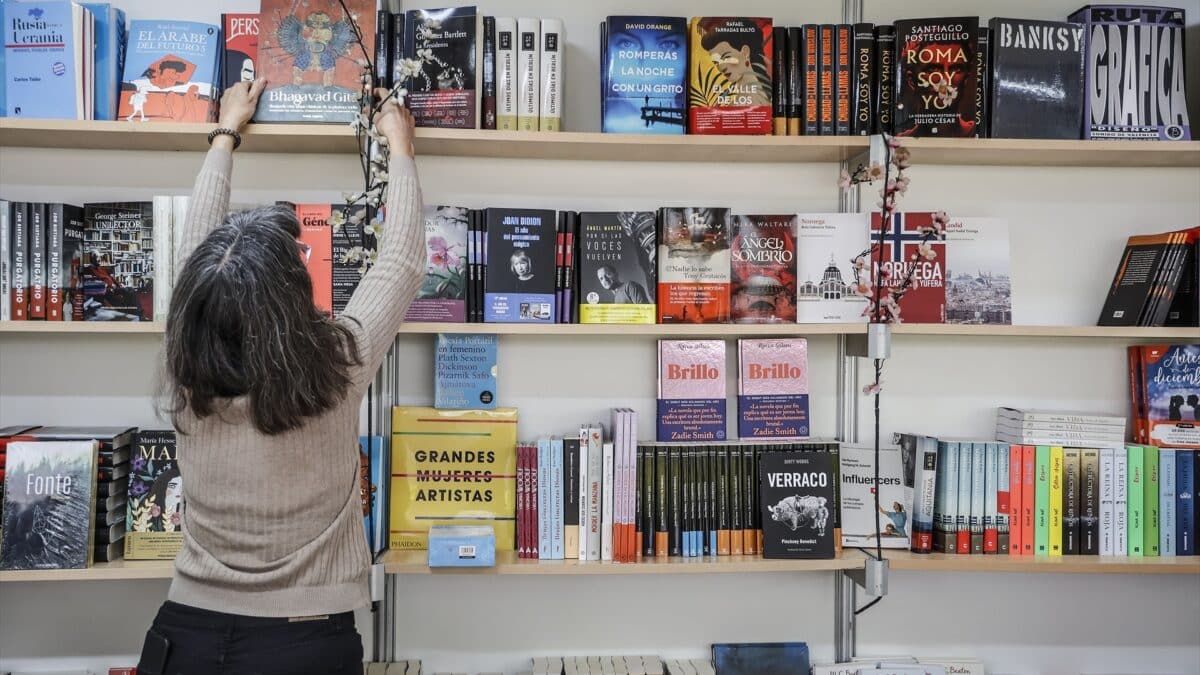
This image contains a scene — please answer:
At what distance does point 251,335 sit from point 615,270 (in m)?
1.02

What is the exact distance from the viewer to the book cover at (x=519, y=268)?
84.8 inches

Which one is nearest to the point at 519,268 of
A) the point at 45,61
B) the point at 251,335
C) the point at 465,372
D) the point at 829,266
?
the point at 465,372

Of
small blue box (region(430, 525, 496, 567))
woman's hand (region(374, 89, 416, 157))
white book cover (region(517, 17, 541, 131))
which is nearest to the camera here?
woman's hand (region(374, 89, 416, 157))

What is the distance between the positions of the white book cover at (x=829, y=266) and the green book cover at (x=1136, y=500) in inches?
29.7

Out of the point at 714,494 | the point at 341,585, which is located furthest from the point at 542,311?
the point at 341,585

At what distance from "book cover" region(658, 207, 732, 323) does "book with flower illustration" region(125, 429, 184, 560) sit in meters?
1.19

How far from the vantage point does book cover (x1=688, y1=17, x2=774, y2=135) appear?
2.15 metres

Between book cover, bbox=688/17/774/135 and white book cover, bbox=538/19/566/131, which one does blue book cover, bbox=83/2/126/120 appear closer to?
white book cover, bbox=538/19/566/131

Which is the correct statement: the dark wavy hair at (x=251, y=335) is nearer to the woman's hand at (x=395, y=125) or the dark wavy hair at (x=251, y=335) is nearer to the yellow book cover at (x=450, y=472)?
the woman's hand at (x=395, y=125)

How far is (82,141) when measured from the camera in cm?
217

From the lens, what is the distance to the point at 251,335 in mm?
1350

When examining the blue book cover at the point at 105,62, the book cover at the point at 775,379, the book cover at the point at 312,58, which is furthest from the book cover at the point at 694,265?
the blue book cover at the point at 105,62

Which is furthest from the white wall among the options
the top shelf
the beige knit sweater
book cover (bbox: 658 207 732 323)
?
the beige knit sweater

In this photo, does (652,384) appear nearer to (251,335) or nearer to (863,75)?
(863,75)
